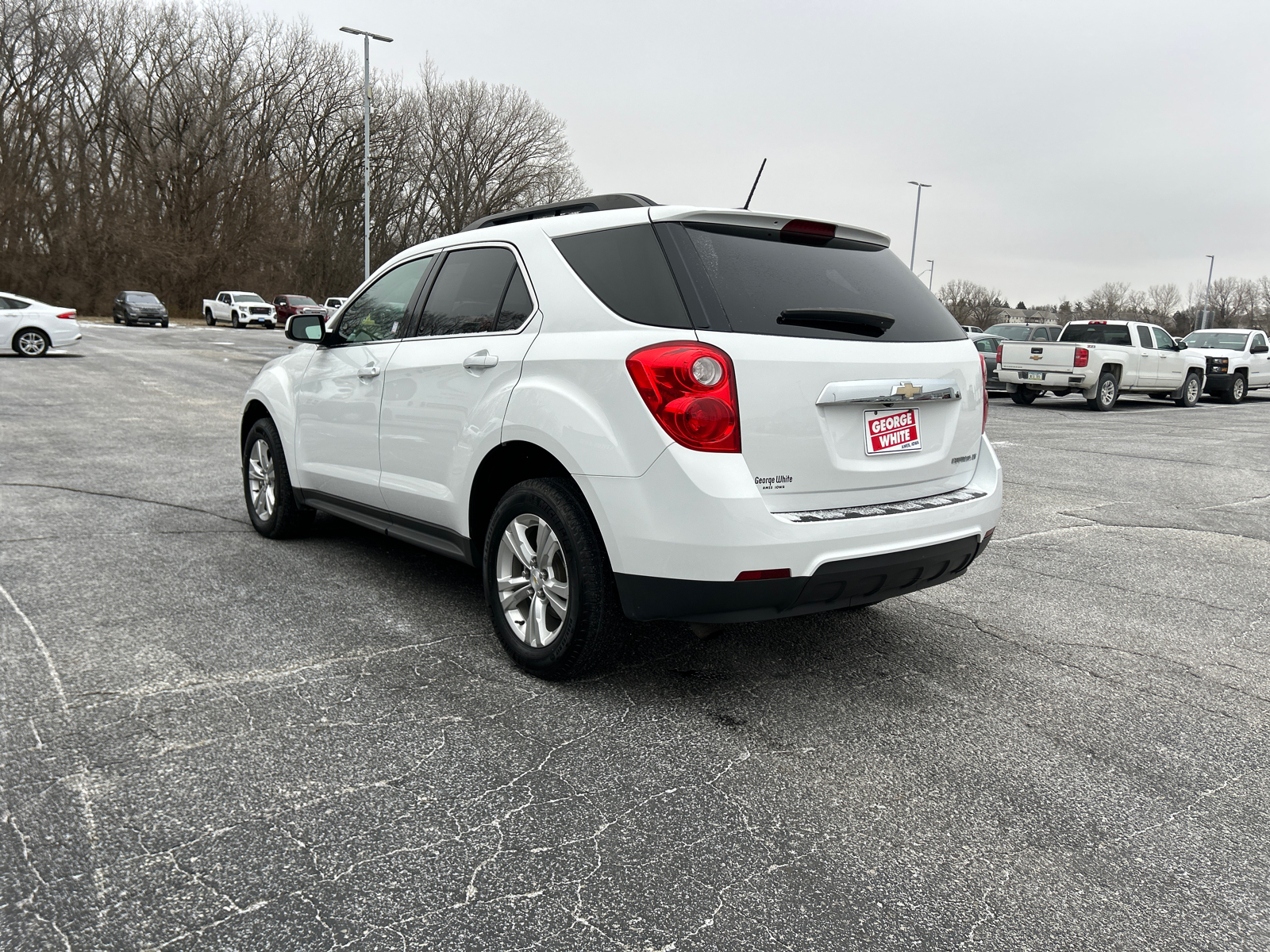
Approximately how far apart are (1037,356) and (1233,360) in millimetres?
7619

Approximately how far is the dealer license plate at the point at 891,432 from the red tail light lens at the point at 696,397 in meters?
0.60

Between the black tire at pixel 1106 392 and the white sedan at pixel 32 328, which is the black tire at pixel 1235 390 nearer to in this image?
the black tire at pixel 1106 392

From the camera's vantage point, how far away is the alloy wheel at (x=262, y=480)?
5.87m

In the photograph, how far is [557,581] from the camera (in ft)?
11.9

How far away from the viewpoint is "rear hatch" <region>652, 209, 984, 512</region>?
128 inches

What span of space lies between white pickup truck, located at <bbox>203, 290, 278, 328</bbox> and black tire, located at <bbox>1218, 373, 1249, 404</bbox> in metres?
39.5

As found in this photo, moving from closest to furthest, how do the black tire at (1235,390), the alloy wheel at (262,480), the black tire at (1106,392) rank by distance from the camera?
1. the alloy wheel at (262,480)
2. the black tire at (1106,392)
3. the black tire at (1235,390)

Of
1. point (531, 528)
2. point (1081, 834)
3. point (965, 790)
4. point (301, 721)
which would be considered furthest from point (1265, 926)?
point (301, 721)

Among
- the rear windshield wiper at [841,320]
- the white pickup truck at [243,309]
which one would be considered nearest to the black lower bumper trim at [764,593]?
the rear windshield wiper at [841,320]

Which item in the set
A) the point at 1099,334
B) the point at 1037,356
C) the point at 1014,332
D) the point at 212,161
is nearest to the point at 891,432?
the point at 1037,356

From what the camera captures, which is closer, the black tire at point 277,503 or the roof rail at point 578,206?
the roof rail at point 578,206

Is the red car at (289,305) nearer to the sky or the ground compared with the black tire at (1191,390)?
nearer to the sky

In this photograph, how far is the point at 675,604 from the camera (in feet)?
10.7

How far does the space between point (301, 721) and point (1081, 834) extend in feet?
8.11
